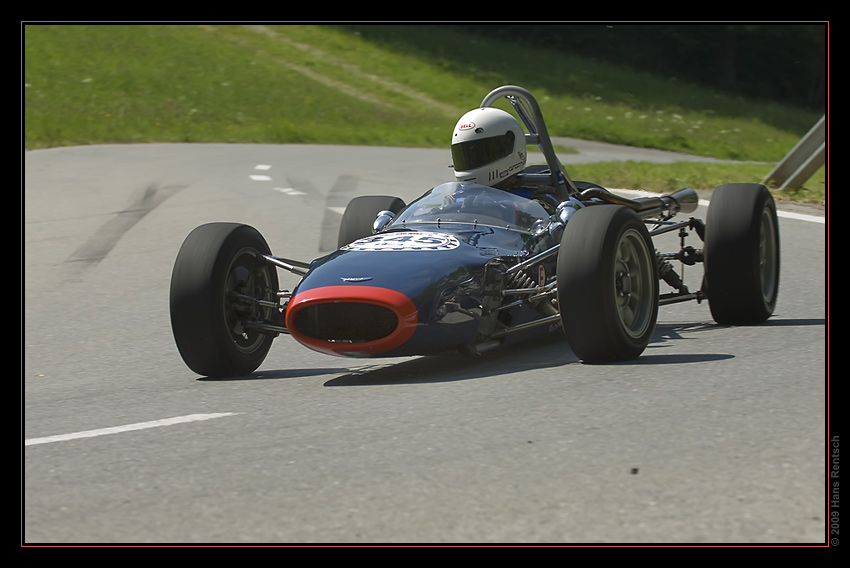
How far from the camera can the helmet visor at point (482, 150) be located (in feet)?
27.0

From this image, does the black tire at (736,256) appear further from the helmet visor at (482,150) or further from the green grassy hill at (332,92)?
the green grassy hill at (332,92)

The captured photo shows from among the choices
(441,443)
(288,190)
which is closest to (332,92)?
(288,190)

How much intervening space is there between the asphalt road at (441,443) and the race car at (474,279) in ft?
0.69

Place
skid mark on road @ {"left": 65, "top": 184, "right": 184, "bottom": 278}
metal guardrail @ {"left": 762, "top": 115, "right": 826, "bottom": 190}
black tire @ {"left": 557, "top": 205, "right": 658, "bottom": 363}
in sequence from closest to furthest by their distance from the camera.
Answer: black tire @ {"left": 557, "top": 205, "right": 658, "bottom": 363}
skid mark on road @ {"left": 65, "top": 184, "right": 184, "bottom": 278}
metal guardrail @ {"left": 762, "top": 115, "right": 826, "bottom": 190}

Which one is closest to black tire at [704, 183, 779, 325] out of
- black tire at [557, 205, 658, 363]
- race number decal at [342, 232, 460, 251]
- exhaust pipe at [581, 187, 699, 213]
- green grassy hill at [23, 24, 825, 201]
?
exhaust pipe at [581, 187, 699, 213]

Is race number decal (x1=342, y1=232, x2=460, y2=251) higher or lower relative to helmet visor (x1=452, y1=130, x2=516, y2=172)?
lower

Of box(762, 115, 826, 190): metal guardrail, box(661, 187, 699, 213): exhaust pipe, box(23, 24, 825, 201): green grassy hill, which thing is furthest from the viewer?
box(23, 24, 825, 201): green grassy hill

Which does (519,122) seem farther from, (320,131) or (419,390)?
(320,131)

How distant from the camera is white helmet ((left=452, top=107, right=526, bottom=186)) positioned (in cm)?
823

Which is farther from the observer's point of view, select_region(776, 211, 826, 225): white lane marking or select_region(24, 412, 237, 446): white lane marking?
select_region(776, 211, 826, 225): white lane marking

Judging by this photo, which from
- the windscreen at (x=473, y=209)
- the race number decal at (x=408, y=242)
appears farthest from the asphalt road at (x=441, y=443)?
the windscreen at (x=473, y=209)

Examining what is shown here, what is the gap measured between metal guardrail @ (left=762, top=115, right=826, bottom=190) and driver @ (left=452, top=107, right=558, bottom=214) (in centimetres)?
739

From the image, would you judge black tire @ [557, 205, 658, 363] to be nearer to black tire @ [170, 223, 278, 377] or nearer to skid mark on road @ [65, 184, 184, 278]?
black tire @ [170, 223, 278, 377]

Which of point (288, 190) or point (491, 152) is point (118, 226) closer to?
point (288, 190)
